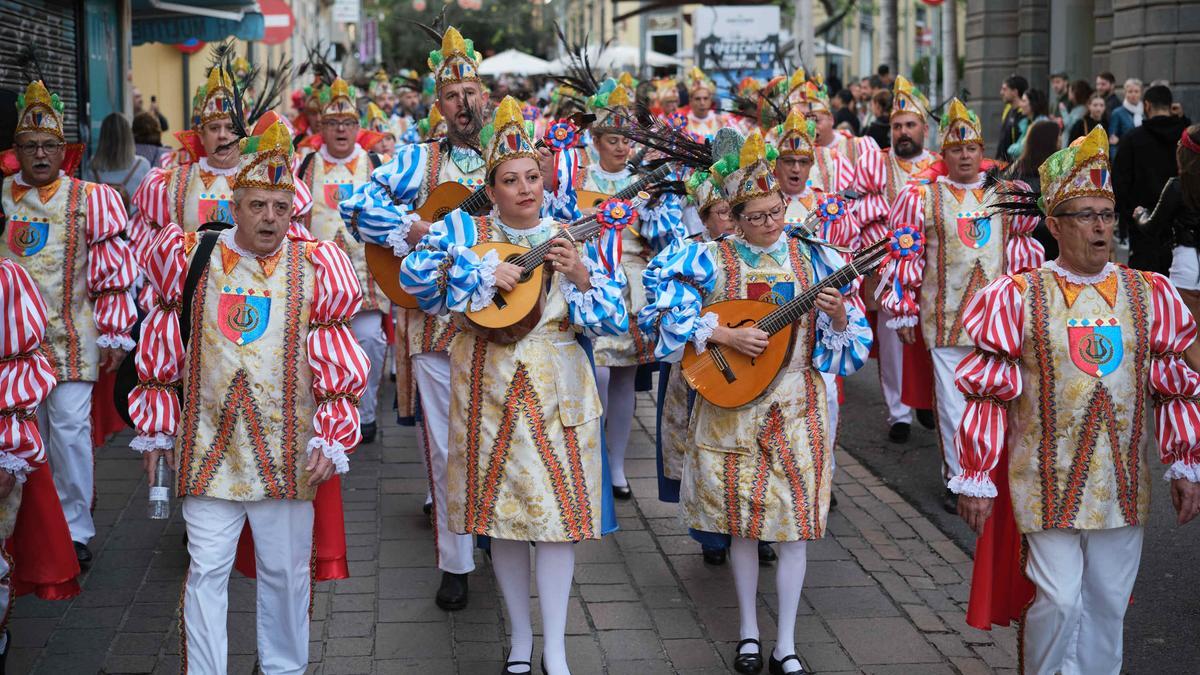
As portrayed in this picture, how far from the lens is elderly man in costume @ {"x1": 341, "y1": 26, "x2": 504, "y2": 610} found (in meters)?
6.48

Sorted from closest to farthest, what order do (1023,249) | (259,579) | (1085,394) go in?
(1085,394), (259,579), (1023,249)

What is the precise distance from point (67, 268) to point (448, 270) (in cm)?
254

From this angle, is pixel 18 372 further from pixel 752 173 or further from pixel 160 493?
pixel 752 173

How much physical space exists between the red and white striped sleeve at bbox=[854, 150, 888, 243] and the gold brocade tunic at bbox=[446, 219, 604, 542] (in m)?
4.38

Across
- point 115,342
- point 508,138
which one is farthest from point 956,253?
point 115,342

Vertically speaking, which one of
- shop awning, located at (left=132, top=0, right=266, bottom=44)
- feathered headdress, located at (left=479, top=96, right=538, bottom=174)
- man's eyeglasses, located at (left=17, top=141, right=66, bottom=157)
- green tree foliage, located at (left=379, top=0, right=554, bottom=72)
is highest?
green tree foliage, located at (left=379, top=0, right=554, bottom=72)

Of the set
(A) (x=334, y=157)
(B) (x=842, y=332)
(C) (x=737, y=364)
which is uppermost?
(A) (x=334, y=157)

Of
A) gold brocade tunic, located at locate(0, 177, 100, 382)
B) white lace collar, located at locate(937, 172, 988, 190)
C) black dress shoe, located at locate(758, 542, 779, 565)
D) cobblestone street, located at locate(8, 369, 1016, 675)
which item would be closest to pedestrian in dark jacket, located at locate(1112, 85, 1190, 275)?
white lace collar, located at locate(937, 172, 988, 190)

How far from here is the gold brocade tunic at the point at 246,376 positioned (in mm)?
5027

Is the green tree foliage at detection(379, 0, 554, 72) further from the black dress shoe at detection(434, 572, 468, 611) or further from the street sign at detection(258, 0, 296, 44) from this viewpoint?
the black dress shoe at detection(434, 572, 468, 611)

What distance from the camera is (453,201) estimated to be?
6809 millimetres

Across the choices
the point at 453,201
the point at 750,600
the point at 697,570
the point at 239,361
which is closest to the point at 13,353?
the point at 239,361

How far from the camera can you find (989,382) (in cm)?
493

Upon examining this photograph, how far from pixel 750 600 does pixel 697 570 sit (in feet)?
4.01
